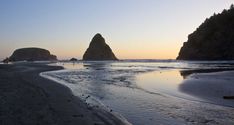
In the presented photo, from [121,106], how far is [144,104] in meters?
1.20

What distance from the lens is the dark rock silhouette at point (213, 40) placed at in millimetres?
127750

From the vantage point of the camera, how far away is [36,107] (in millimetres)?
12508

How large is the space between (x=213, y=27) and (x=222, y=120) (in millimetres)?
145567

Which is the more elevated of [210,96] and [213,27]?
[213,27]

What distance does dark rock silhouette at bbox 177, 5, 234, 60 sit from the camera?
419 ft

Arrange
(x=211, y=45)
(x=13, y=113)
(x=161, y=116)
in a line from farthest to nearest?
(x=211, y=45) < (x=161, y=116) < (x=13, y=113)

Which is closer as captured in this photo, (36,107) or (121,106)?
(36,107)

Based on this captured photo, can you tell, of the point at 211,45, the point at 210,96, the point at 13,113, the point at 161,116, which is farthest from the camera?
the point at 211,45

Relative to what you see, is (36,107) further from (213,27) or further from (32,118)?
(213,27)

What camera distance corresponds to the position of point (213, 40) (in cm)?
13950

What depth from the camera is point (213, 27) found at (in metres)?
150

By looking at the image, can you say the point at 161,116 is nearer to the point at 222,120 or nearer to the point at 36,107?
the point at 222,120

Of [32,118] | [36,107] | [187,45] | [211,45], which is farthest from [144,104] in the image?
[187,45]

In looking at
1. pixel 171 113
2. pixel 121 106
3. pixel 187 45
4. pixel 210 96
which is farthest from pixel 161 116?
pixel 187 45
